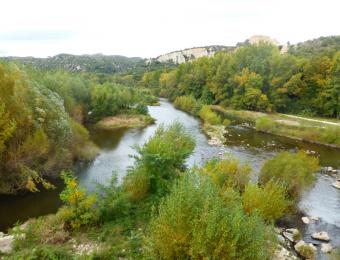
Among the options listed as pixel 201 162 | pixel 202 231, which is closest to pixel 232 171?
pixel 201 162

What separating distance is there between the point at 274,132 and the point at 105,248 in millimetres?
40654

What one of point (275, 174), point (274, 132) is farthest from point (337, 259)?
point (274, 132)

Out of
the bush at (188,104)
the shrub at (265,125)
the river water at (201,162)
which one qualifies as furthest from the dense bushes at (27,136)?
the bush at (188,104)

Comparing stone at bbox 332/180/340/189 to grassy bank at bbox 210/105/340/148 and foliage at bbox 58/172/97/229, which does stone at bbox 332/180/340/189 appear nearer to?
grassy bank at bbox 210/105/340/148

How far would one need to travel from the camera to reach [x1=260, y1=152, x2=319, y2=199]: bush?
2252cm

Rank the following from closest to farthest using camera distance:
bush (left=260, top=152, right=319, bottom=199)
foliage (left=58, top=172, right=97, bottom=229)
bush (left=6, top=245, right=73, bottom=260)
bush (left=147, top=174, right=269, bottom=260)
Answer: bush (left=147, top=174, right=269, bottom=260) → bush (left=6, top=245, right=73, bottom=260) → foliage (left=58, top=172, right=97, bottom=229) → bush (left=260, top=152, right=319, bottom=199)

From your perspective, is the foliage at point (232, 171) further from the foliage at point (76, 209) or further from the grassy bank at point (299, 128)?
the grassy bank at point (299, 128)

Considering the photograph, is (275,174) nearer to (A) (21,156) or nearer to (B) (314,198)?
(B) (314,198)

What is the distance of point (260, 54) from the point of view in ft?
249

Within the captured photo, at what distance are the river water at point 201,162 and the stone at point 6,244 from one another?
9.76 feet

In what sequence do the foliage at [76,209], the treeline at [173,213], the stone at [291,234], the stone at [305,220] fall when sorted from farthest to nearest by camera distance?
the stone at [305,220], the stone at [291,234], the foliage at [76,209], the treeline at [173,213]

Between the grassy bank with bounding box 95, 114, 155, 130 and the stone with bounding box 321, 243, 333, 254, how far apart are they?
125ft

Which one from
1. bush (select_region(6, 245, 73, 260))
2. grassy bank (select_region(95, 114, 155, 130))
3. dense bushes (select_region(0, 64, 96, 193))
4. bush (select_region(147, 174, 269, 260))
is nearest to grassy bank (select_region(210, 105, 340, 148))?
grassy bank (select_region(95, 114, 155, 130))

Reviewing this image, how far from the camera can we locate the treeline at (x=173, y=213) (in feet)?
34.2
